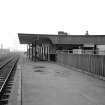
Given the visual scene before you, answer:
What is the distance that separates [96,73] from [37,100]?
255 inches

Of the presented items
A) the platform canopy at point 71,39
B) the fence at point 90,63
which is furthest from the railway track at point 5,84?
the platform canopy at point 71,39

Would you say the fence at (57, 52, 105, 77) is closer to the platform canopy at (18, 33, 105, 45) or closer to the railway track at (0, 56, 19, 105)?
the railway track at (0, 56, 19, 105)

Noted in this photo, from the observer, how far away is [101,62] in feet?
36.6

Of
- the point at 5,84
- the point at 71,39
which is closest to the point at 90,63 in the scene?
the point at 5,84

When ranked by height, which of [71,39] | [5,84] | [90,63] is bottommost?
[5,84]

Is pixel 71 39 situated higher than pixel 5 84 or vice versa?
pixel 71 39

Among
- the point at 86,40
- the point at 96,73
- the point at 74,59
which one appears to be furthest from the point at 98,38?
the point at 96,73

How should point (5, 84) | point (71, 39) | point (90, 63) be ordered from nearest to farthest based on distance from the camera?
point (5, 84) < point (90, 63) < point (71, 39)

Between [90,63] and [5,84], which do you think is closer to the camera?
[5,84]

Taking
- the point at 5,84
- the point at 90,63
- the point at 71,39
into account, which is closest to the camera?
the point at 5,84

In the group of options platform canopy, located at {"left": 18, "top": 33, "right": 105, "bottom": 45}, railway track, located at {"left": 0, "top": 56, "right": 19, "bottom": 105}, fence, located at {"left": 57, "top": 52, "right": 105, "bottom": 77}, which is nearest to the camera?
railway track, located at {"left": 0, "top": 56, "right": 19, "bottom": 105}

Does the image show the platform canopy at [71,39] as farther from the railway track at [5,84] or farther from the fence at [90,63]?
the railway track at [5,84]

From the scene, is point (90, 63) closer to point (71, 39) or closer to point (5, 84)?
point (5, 84)

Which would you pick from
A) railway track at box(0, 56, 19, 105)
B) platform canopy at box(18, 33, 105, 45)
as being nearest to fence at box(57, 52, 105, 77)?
railway track at box(0, 56, 19, 105)
